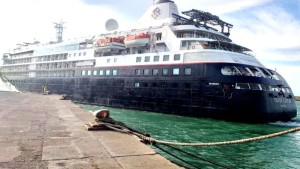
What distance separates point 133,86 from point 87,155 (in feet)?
74.4

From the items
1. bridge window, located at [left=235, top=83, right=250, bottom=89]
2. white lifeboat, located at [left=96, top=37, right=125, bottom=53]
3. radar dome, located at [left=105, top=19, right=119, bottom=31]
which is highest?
radar dome, located at [left=105, top=19, right=119, bottom=31]

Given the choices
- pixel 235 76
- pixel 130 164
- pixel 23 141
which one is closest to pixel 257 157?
pixel 130 164

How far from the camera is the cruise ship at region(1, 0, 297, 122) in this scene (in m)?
22.3

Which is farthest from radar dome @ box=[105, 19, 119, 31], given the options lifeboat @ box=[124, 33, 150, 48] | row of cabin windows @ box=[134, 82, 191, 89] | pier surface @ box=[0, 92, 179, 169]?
pier surface @ box=[0, 92, 179, 169]

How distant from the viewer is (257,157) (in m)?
11.9

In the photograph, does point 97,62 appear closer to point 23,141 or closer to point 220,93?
point 220,93

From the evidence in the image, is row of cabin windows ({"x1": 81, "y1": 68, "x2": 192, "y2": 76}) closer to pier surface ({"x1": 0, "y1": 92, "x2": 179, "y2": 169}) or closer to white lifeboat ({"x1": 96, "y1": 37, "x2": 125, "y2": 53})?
white lifeboat ({"x1": 96, "y1": 37, "x2": 125, "y2": 53})

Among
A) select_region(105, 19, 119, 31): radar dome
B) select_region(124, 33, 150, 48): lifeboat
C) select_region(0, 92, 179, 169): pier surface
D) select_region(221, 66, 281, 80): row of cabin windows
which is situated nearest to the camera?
select_region(0, 92, 179, 169): pier surface

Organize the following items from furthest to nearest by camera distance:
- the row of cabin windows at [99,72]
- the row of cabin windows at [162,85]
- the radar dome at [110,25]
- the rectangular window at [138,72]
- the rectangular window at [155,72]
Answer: the radar dome at [110,25] < the row of cabin windows at [99,72] < the rectangular window at [138,72] < the rectangular window at [155,72] < the row of cabin windows at [162,85]

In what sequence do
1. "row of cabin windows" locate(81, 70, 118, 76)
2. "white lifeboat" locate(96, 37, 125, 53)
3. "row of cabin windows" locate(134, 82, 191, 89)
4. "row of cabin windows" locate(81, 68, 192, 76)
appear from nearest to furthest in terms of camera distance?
1. "row of cabin windows" locate(134, 82, 191, 89)
2. "row of cabin windows" locate(81, 68, 192, 76)
3. "row of cabin windows" locate(81, 70, 118, 76)
4. "white lifeboat" locate(96, 37, 125, 53)

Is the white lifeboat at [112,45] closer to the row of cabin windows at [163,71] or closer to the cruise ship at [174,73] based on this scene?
the cruise ship at [174,73]

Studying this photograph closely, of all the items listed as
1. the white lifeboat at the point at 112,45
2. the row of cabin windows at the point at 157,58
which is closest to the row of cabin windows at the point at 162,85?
the row of cabin windows at the point at 157,58

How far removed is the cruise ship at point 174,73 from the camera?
22297mm

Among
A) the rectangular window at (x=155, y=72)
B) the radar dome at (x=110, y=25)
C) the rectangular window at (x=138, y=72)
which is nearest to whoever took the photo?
the rectangular window at (x=155, y=72)
